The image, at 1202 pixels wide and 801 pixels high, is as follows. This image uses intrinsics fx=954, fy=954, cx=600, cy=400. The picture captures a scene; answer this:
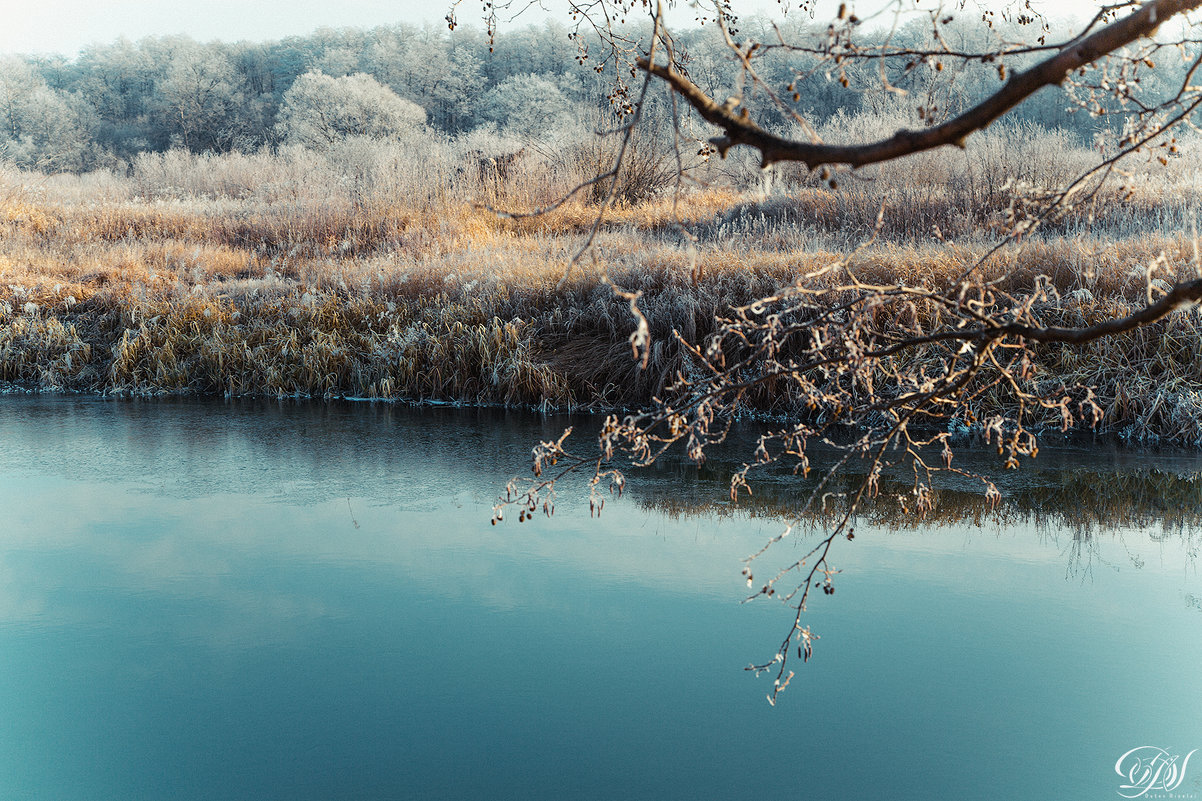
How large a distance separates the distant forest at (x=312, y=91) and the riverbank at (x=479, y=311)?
Answer: 17.7m

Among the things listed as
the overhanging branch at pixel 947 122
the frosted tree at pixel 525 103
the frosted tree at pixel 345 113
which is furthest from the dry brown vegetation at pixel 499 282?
the frosted tree at pixel 525 103

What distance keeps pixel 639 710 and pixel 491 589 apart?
3.76 ft

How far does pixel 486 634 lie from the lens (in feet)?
11.7

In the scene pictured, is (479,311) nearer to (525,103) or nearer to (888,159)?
(888,159)

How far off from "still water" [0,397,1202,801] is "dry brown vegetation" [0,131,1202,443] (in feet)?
4.99

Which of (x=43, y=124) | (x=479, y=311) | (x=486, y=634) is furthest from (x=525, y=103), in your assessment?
(x=486, y=634)

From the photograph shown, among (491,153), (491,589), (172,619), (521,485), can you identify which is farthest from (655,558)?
(491,153)

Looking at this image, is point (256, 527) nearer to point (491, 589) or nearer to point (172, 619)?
point (172, 619)

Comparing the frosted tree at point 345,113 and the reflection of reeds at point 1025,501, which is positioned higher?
the frosted tree at point 345,113

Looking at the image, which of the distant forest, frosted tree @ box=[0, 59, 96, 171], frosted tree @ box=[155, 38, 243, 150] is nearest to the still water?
the distant forest

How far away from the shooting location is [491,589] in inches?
157

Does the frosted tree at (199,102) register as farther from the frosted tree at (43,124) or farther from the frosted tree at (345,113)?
the frosted tree at (345,113)

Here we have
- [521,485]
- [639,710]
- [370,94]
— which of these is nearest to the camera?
[639,710]

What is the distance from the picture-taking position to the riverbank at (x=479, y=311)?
6742 millimetres
